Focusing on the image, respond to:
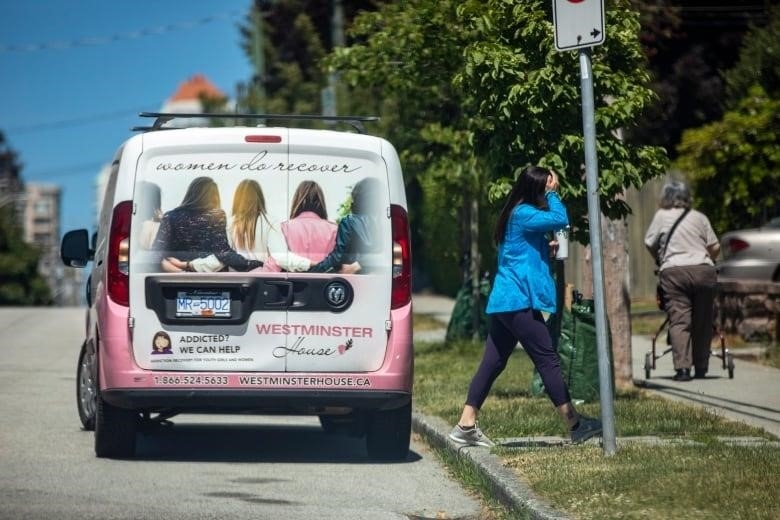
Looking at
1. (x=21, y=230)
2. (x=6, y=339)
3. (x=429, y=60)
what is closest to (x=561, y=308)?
(x=429, y=60)

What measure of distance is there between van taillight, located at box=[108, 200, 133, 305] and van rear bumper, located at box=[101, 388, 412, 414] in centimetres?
57

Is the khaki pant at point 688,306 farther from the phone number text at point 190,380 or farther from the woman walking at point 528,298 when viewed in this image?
the phone number text at point 190,380

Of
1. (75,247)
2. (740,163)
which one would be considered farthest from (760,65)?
(75,247)

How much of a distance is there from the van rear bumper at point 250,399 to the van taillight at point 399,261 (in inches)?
22.6

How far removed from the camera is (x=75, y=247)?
36.9 feet

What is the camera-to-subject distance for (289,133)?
9781 millimetres

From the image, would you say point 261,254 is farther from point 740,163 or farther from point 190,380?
point 740,163

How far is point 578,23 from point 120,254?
2.99m

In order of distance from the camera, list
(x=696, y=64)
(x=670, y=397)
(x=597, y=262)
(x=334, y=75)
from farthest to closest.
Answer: (x=696, y=64)
(x=334, y=75)
(x=670, y=397)
(x=597, y=262)

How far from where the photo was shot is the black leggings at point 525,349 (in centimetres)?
975

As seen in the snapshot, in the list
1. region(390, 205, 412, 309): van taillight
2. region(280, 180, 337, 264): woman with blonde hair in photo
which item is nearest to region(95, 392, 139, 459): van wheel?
region(280, 180, 337, 264): woman with blonde hair in photo

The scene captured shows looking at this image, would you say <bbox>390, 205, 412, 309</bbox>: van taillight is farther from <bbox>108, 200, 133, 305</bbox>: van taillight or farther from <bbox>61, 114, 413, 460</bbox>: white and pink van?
<bbox>108, 200, 133, 305</bbox>: van taillight

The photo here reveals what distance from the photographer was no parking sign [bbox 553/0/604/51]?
358 inches

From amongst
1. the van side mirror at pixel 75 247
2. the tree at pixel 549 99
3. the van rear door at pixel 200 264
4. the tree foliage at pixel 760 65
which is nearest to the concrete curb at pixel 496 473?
the van rear door at pixel 200 264
